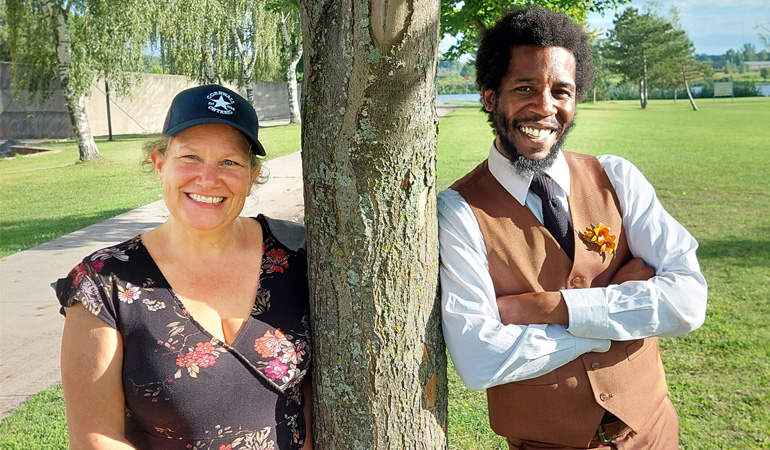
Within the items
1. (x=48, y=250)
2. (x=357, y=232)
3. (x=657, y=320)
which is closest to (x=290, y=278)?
(x=357, y=232)

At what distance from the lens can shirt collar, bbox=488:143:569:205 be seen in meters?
2.13

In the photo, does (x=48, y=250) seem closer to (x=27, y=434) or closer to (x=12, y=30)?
(x=27, y=434)

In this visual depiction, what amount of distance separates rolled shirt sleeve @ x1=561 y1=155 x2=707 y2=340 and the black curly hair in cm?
39

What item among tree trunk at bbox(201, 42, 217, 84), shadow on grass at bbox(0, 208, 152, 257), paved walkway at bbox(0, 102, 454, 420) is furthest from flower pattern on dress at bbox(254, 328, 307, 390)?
tree trunk at bbox(201, 42, 217, 84)

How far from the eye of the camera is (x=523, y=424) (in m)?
2.04

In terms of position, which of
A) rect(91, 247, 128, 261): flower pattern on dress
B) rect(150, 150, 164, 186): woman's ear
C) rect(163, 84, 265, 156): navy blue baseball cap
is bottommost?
rect(91, 247, 128, 261): flower pattern on dress

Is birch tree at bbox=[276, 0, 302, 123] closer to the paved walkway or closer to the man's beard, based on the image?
the paved walkway

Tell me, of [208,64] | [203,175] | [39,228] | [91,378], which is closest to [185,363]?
[91,378]

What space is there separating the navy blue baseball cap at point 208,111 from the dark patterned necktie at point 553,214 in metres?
0.87

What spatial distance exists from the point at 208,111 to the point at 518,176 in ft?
3.11

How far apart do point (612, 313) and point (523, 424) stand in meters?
0.42

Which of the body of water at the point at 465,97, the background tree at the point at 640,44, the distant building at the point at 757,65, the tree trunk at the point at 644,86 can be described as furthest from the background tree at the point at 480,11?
the distant building at the point at 757,65

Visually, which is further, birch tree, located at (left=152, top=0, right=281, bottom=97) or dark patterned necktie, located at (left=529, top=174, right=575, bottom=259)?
birch tree, located at (left=152, top=0, right=281, bottom=97)

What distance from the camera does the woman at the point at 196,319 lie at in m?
1.74
